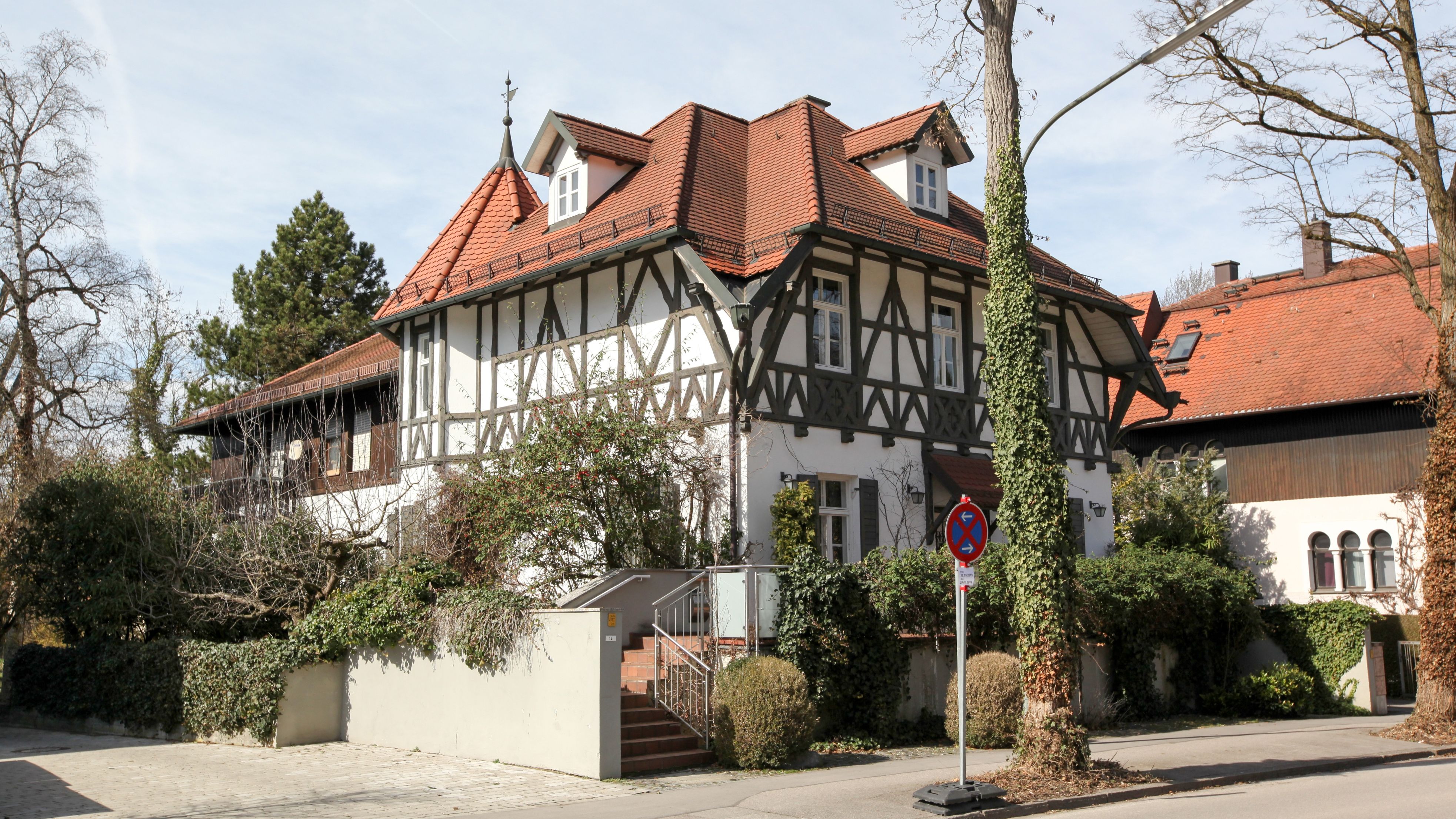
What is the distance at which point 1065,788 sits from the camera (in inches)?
444

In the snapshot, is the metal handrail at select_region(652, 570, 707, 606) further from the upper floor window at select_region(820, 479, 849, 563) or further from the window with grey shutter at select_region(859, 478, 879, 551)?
the window with grey shutter at select_region(859, 478, 879, 551)

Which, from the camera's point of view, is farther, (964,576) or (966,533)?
(966,533)

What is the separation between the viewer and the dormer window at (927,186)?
21.9m

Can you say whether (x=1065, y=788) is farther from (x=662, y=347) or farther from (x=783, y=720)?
(x=662, y=347)

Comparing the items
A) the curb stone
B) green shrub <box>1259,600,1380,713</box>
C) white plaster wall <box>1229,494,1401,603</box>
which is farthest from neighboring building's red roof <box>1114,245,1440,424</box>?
the curb stone

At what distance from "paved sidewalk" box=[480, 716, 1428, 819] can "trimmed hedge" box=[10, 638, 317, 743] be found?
21.5 ft

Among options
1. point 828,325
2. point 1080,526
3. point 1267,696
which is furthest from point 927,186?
point 1267,696

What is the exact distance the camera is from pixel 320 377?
95.3 ft

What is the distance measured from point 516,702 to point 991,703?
241 inches

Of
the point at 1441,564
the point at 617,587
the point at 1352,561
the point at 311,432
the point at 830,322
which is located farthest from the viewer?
the point at 311,432

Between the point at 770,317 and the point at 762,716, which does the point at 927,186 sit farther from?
the point at 762,716

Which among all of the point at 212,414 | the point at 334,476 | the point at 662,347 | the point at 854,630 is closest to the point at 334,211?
the point at 212,414

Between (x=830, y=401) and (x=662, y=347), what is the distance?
9.30 feet

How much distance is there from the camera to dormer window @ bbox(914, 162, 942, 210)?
21.9m
